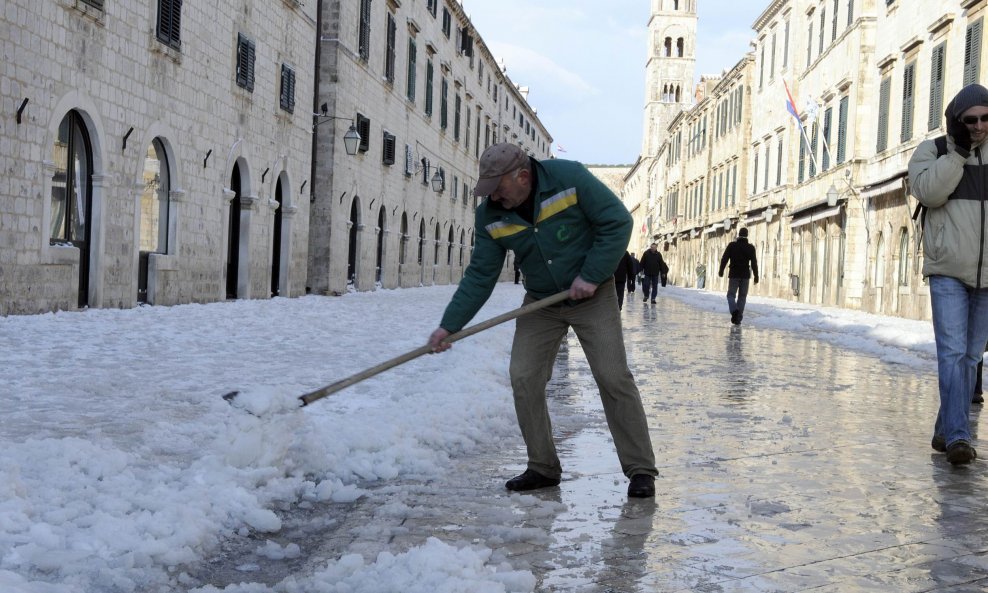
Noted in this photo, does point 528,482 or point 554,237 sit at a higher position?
point 554,237

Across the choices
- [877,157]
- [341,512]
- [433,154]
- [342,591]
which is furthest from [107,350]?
[433,154]

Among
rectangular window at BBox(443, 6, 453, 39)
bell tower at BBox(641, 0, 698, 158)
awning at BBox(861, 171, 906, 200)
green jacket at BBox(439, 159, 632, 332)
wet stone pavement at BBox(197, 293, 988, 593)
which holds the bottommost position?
wet stone pavement at BBox(197, 293, 988, 593)

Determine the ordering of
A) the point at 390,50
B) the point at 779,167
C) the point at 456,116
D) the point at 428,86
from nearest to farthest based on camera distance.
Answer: the point at 390,50 < the point at 428,86 < the point at 779,167 < the point at 456,116

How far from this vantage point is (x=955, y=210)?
614cm

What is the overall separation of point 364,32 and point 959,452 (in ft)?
80.8

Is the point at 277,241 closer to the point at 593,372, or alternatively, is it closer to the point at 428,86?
the point at 428,86

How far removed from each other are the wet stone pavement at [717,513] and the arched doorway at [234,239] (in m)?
14.2

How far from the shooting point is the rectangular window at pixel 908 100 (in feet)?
79.9

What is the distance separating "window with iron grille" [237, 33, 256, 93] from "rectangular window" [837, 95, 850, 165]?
57.5ft

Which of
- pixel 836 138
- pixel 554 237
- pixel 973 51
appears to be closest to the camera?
pixel 554 237

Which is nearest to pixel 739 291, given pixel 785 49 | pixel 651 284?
pixel 651 284

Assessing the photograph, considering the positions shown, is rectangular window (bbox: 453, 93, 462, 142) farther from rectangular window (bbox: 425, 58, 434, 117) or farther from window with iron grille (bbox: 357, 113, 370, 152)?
window with iron grille (bbox: 357, 113, 370, 152)

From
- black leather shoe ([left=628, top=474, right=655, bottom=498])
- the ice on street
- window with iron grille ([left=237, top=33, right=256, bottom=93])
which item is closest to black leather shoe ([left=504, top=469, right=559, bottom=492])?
the ice on street

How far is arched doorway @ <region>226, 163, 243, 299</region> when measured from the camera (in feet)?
68.3
